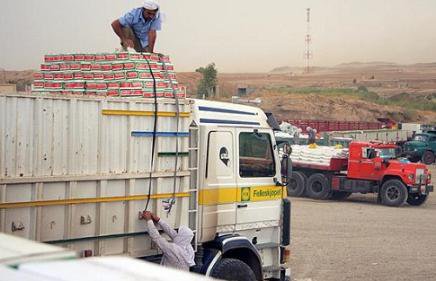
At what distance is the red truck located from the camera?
71.4 ft

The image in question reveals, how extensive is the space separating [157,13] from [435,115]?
83.3 m

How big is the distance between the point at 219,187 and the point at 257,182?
75 cm

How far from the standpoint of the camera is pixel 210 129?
7523 millimetres

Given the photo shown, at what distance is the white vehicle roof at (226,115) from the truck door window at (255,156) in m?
0.16

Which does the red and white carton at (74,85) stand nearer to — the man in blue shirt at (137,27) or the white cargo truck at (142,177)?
the white cargo truck at (142,177)

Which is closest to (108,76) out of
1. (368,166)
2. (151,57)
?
(151,57)

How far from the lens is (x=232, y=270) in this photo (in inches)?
299

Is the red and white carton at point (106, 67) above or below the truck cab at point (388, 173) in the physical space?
above

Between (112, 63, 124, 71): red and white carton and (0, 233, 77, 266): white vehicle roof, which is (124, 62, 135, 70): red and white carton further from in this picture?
(0, 233, 77, 266): white vehicle roof

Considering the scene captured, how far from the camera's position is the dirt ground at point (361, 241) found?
11711 mm

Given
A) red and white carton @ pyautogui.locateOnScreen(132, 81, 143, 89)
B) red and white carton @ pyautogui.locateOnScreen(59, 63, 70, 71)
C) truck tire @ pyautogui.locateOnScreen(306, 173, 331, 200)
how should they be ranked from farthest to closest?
truck tire @ pyautogui.locateOnScreen(306, 173, 331, 200) < red and white carton @ pyautogui.locateOnScreen(59, 63, 70, 71) < red and white carton @ pyautogui.locateOnScreen(132, 81, 143, 89)

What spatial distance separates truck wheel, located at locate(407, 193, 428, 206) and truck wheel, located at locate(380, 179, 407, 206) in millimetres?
790

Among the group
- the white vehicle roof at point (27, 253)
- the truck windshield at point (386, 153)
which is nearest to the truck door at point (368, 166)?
the truck windshield at point (386, 153)

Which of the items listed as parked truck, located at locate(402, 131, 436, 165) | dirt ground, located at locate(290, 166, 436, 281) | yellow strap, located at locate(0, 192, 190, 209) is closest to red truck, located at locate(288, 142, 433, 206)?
dirt ground, located at locate(290, 166, 436, 281)
